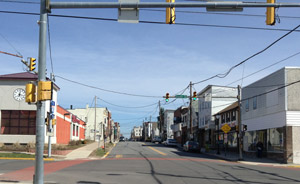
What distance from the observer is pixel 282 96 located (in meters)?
29.5

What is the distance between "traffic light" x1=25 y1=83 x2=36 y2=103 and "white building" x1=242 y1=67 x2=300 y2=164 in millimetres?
19704

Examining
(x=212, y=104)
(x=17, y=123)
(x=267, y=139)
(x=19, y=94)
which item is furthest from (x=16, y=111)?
(x=212, y=104)

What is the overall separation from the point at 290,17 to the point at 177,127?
7196 centimetres

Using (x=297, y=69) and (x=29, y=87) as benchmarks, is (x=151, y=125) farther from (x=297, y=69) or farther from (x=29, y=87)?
(x=29, y=87)

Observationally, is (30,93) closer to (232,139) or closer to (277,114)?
(277,114)

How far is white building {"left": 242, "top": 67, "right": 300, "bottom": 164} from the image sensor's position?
93.3 ft

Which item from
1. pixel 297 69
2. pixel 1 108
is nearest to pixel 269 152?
pixel 297 69

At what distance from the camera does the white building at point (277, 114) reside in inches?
1120

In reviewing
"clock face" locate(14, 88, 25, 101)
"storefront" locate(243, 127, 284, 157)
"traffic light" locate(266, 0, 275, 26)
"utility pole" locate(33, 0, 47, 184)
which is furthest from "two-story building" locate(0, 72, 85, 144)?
"traffic light" locate(266, 0, 275, 26)

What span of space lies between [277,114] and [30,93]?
24.5 meters

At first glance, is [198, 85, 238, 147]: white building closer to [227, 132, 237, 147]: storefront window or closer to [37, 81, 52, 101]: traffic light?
[227, 132, 237, 147]: storefront window

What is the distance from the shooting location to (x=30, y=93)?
35.1 feet

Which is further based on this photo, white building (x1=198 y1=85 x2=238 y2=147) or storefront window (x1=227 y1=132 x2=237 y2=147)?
white building (x1=198 y1=85 x2=238 y2=147)

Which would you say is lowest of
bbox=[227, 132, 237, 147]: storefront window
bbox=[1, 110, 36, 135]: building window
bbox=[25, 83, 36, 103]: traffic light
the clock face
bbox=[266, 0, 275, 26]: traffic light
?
bbox=[227, 132, 237, 147]: storefront window
